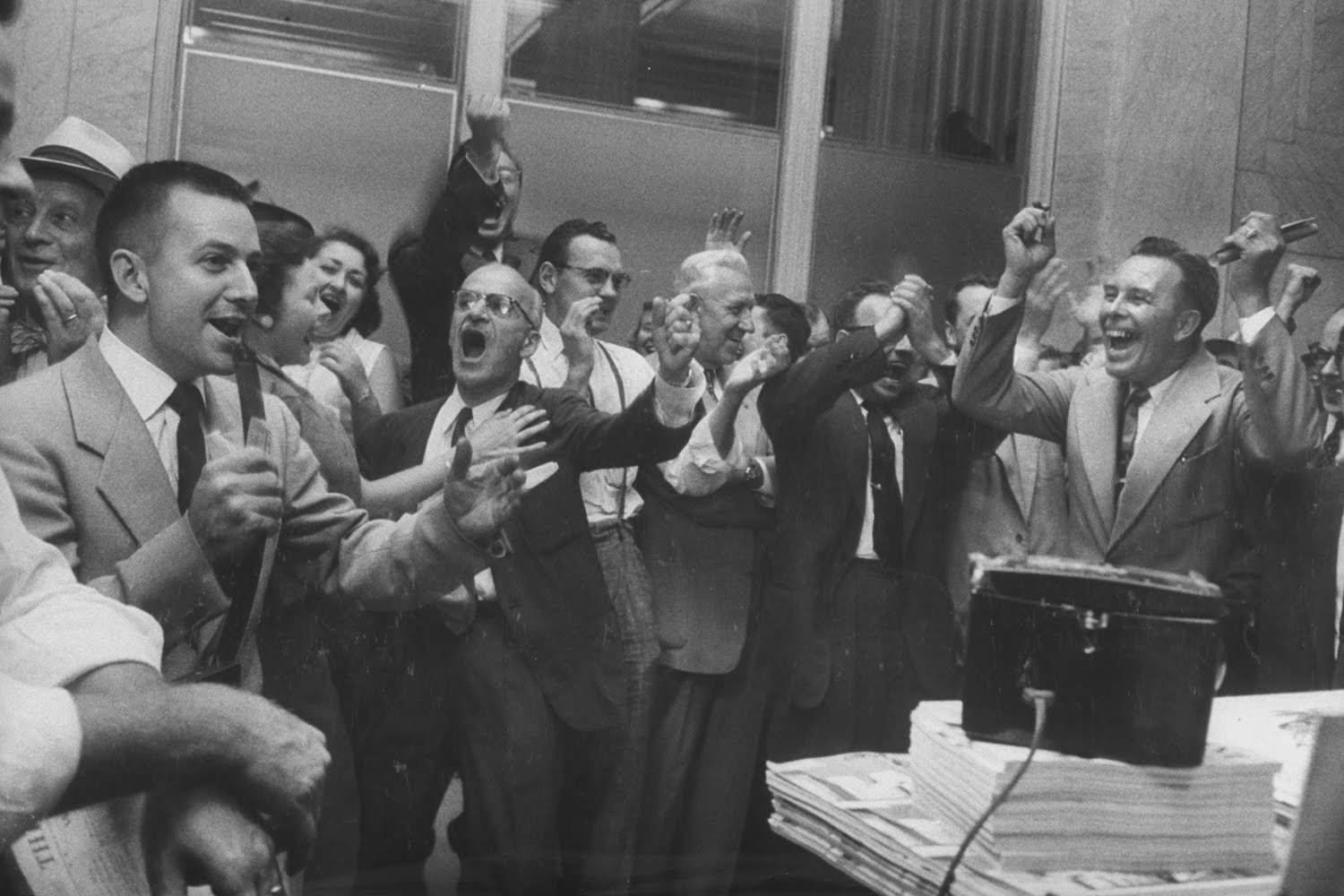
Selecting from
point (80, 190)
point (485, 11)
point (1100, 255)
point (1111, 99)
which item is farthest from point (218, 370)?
point (1111, 99)

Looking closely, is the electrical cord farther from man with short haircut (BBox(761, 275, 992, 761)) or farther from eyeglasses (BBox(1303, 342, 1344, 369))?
eyeglasses (BBox(1303, 342, 1344, 369))

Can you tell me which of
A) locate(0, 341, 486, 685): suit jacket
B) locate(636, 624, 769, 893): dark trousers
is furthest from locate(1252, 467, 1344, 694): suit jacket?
locate(0, 341, 486, 685): suit jacket

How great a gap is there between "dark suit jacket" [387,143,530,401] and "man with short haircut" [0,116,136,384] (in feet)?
1.46

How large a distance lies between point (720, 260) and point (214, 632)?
1.04m

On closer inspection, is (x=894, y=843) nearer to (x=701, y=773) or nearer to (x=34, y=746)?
(x=34, y=746)

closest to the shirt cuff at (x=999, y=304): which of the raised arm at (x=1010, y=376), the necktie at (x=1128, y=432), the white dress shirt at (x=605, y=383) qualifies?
the raised arm at (x=1010, y=376)

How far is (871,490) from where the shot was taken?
2539 mm

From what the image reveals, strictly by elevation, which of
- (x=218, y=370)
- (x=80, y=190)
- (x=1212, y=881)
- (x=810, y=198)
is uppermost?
(x=810, y=198)

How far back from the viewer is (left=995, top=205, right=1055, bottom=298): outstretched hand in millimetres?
2463

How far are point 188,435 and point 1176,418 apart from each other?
1515mm

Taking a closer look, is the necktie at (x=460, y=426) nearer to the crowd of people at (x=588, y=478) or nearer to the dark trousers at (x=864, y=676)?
the crowd of people at (x=588, y=478)

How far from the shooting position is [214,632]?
6.00 ft

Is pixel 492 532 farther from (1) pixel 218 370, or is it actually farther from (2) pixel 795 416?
(2) pixel 795 416

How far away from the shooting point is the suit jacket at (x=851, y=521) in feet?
8.15
